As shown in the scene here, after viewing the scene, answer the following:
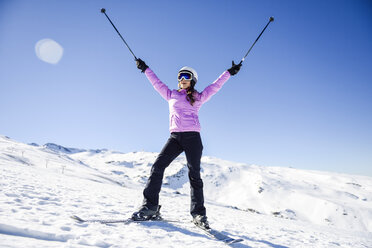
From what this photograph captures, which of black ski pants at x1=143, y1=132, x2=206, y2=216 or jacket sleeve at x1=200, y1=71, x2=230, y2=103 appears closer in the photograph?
black ski pants at x1=143, y1=132, x2=206, y2=216

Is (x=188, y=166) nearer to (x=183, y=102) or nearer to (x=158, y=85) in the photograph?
(x=183, y=102)

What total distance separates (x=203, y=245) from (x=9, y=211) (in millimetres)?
2817

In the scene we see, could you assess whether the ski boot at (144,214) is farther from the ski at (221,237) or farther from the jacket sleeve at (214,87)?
the jacket sleeve at (214,87)

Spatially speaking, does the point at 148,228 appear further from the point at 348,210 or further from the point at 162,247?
the point at 348,210

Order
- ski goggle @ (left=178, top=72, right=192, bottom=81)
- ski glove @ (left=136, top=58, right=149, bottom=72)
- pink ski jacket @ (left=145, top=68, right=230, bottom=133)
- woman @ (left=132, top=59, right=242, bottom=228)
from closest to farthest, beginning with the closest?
1. woman @ (left=132, top=59, right=242, bottom=228)
2. pink ski jacket @ (left=145, top=68, right=230, bottom=133)
3. ski goggle @ (left=178, top=72, right=192, bottom=81)
4. ski glove @ (left=136, top=58, right=149, bottom=72)

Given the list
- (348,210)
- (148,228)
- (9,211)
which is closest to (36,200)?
(9,211)

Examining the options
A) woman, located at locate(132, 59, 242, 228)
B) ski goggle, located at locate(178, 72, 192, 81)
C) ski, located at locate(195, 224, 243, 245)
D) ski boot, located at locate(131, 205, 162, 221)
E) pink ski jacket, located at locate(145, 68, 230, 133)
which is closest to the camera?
ski, located at locate(195, 224, 243, 245)

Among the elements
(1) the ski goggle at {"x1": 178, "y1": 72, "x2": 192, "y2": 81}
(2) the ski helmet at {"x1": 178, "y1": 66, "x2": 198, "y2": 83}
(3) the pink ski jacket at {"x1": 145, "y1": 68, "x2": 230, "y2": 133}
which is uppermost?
(2) the ski helmet at {"x1": 178, "y1": 66, "x2": 198, "y2": 83}

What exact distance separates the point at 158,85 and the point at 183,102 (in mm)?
743

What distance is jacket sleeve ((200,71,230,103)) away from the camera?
4.46 m

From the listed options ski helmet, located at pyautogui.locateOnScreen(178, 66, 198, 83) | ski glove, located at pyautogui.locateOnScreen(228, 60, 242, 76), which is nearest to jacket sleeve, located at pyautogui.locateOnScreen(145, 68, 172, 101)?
ski helmet, located at pyautogui.locateOnScreen(178, 66, 198, 83)

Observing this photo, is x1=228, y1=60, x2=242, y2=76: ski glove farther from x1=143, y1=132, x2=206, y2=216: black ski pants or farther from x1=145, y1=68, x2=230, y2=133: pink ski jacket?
x1=143, y1=132, x2=206, y2=216: black ski pants

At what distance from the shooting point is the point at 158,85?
4.62 metres

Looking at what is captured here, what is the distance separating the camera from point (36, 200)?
413 cm
